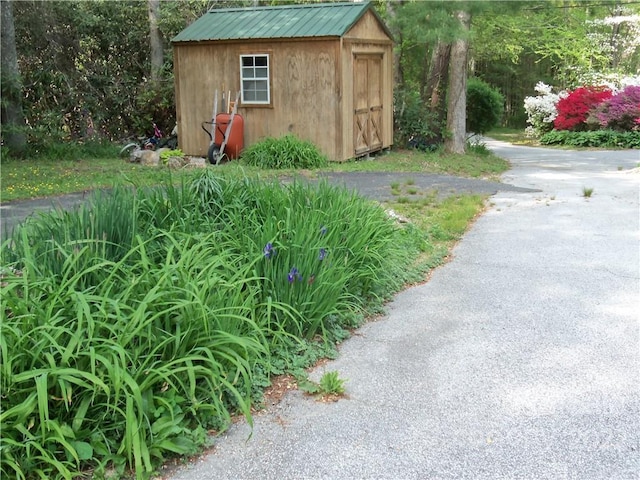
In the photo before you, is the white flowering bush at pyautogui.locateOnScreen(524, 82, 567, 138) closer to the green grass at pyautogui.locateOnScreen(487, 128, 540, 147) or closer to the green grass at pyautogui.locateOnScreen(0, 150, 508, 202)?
the green grass at pyautogui.locateOnScreen(487, 128, 540, 147)

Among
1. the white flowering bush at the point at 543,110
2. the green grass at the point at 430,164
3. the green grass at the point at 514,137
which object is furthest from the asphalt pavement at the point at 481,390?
the white flowering bush at the point at 543,110

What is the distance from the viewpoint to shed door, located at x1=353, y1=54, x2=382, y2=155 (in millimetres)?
13922

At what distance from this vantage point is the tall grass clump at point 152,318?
109 inches

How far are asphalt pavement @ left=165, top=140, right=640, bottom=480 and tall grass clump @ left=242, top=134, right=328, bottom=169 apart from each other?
21.6ft

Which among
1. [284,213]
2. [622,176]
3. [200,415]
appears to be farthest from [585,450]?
[622,176]

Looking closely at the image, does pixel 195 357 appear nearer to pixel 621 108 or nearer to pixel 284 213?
pixel 284 213

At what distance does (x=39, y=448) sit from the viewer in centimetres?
260

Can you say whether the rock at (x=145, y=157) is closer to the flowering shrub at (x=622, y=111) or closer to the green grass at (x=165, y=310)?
the green grass at (x=165, y=310)

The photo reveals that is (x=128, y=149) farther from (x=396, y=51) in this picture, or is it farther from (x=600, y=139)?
(x=600, y=139)

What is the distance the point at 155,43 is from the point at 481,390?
1482 centimetres

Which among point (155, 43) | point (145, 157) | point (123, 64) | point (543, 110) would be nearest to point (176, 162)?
point (145, 157)

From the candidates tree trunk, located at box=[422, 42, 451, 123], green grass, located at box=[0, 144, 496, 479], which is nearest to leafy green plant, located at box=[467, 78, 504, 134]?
tree trunk, located at box=[422, 42, 451, 123]

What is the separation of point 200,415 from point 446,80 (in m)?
14.6

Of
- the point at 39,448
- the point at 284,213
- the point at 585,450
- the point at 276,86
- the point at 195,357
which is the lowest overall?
the point at 585,450
